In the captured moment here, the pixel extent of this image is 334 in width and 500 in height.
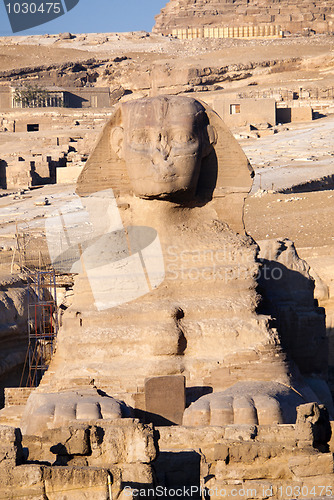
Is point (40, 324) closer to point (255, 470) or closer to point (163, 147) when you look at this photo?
point (163, 147)

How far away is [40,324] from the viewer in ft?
48.0

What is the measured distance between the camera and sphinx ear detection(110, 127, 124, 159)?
10.2 metres

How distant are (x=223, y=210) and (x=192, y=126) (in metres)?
1.05

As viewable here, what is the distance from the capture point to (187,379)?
9.41 metres

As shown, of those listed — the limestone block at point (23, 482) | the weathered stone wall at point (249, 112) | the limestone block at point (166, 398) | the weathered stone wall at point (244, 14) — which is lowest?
the weathered stone wall at point (244, 14)

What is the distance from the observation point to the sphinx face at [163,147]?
969cm

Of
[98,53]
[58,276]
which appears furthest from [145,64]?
[58,276]

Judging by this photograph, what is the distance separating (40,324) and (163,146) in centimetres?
555

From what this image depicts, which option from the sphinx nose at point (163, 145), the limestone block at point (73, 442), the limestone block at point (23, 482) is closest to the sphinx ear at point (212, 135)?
the sphinx nose at point (163, 145)

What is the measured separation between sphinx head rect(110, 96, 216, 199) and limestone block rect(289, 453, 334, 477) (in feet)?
12.6

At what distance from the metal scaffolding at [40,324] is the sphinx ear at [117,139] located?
3827 millimetres

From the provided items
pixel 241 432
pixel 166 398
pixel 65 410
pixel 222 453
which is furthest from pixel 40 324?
pixel 222 453

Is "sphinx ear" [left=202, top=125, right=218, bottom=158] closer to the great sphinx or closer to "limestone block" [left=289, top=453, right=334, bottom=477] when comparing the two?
the great sphinx

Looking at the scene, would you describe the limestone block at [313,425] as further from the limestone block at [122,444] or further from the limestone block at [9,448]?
the limestone block at [9,448]
